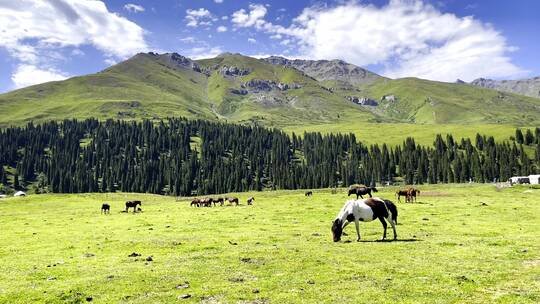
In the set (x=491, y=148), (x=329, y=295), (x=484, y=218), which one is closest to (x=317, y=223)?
(x=484, y=218)

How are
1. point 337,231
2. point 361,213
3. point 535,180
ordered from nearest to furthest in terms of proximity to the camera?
point 361,213
point 337,231
point 535,180

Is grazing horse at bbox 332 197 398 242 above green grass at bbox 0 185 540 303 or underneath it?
above

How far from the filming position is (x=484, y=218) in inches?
1764

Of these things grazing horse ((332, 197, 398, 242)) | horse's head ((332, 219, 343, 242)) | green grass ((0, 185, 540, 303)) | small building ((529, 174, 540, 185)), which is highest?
small building ((529, 174, 540, 185))

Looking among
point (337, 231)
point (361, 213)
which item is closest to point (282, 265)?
point (337, 231)

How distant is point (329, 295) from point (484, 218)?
3540 cm

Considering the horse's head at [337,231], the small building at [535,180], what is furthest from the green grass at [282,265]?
the small building at [535,180]

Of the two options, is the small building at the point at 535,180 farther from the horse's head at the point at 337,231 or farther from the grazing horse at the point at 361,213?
the horse's head at the point at 337,231

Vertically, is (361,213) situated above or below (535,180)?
below

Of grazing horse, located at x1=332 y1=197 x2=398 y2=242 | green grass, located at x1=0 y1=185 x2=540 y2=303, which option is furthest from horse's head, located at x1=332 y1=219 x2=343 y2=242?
green grass, located at x1=0 y1=185 x2=540 y2=303

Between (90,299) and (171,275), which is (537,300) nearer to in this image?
(171,275)

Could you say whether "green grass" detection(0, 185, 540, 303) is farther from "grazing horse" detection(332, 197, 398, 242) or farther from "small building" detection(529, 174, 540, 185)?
"small building" detection(529, 174, 540, 185)

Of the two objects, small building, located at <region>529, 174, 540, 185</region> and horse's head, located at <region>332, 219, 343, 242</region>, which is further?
small building, located at <region>529, 174, 540, 185</region>

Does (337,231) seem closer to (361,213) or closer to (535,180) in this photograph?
(361,213)
